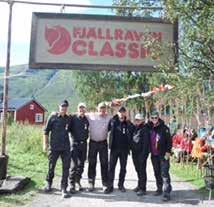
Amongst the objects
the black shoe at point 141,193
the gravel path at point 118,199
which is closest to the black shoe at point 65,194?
the gravel path at point 118,199

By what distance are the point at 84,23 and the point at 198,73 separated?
268cm

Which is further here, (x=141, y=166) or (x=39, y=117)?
(x=39, y=117)

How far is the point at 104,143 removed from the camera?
1175 cm

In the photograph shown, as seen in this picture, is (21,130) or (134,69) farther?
(21,130)

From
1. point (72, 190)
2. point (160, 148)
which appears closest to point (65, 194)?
point (72, 190)

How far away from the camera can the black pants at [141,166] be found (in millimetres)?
11547

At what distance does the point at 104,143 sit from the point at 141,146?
782mm

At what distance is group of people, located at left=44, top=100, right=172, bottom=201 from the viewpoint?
1131 centimetres

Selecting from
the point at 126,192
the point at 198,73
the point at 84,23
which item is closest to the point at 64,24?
the point at 84,23

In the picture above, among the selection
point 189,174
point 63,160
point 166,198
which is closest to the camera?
point 166,198

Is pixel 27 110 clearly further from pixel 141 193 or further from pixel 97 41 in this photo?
pixel 141 193

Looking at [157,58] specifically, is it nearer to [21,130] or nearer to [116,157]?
[116,157]

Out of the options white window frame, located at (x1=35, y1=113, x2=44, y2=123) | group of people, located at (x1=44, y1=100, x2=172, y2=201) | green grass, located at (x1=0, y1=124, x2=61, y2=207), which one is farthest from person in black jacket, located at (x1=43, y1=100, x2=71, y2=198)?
white window frame, located at (x1=35, y1=113, x2=44, y2=123)

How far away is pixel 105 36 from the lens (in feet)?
40.0
